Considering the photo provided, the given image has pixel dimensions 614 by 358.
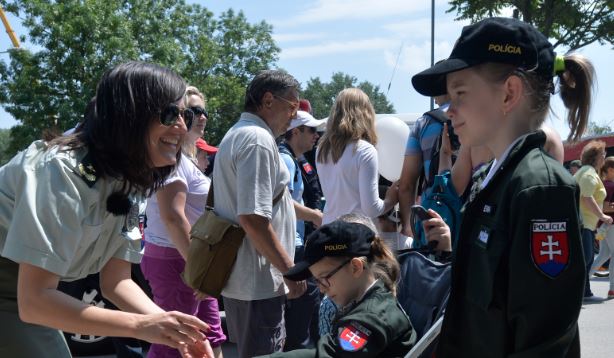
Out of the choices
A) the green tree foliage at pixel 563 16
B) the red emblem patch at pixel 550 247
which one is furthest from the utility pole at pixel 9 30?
the red emblem patch at pixel 550 247

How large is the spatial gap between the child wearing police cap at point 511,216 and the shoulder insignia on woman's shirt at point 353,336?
743 millimetres

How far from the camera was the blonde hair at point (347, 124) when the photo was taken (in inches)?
194

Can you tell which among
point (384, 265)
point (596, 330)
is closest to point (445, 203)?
point (384, 265)

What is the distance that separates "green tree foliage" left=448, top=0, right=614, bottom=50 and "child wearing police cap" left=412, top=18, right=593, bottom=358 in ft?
57.8

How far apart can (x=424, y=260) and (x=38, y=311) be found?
4.87ft

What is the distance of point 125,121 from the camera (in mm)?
2305

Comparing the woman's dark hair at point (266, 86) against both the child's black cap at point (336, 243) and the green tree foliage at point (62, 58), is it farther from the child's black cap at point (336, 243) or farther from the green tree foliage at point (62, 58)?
the green tree foliage at point (62, 58)

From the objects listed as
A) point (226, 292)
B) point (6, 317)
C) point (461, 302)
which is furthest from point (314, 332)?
point (461, 302)

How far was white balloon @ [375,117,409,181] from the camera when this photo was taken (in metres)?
7.63

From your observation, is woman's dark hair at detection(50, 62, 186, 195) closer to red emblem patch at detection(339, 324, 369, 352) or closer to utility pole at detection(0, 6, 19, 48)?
red emblem patch at detection(339, 324, 369, 352)

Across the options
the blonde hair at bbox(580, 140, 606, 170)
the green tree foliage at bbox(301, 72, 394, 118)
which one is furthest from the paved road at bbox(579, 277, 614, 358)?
the green tree foliage at bbox(301, 72, 394, 118)

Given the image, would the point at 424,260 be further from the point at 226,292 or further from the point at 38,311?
the point at 38,311

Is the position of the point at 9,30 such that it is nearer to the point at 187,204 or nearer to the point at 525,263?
the point at 187,204

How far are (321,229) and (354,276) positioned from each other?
0.25 meters
